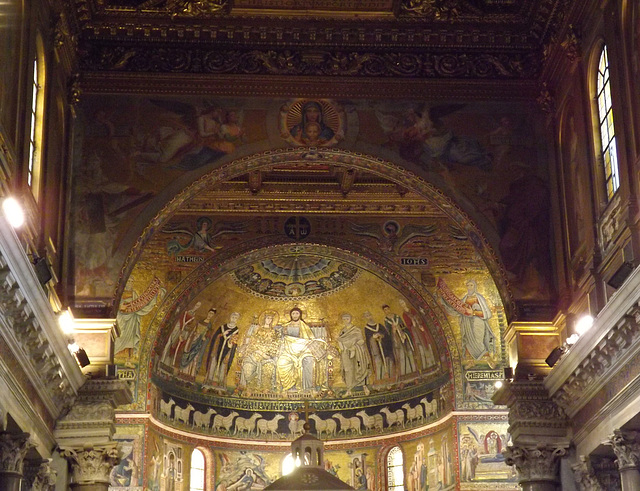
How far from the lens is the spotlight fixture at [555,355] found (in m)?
21.8

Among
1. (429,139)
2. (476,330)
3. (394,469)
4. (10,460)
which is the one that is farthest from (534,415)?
(394,469)

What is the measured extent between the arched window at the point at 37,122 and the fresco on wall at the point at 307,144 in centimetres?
238

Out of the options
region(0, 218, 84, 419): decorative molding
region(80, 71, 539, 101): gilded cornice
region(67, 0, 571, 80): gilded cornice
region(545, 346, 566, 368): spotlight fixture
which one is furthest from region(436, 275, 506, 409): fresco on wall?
region(0, 218, 84, 419): decorative molding

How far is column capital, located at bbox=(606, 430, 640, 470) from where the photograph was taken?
1847 cm

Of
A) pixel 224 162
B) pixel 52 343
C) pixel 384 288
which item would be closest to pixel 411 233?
pixel 384 288

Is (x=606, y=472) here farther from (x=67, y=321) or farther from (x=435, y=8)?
(x=67, y=321)

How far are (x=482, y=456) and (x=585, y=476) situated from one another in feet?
35.5

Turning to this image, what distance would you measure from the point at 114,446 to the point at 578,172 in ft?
32.4

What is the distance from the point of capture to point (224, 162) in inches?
929

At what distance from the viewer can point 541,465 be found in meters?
21.7

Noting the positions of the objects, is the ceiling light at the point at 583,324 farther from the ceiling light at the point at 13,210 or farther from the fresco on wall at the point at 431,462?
the fresco on wall at the point at 431,462

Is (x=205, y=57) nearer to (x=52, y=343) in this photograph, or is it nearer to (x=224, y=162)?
(x=224, y=162)

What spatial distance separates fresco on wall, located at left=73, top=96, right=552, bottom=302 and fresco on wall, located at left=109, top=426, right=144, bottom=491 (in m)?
9.26

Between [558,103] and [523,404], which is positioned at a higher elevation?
[558,103]
